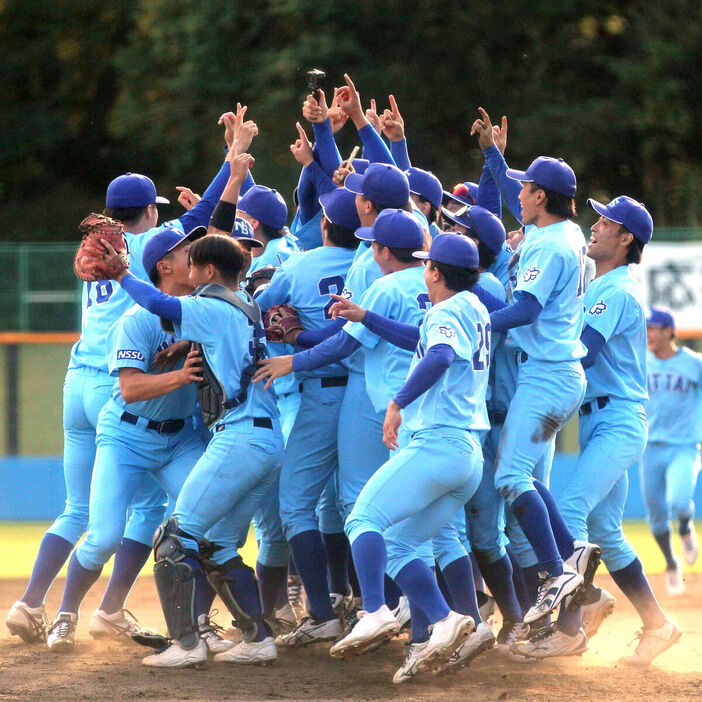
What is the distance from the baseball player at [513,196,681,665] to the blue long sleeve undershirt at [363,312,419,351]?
1.02 meters

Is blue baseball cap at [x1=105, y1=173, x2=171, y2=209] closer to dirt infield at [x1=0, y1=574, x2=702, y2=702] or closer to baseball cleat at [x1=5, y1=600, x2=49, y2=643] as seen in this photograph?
baseball cleat at [x1=5, y1=600, x2=49, y2=643]

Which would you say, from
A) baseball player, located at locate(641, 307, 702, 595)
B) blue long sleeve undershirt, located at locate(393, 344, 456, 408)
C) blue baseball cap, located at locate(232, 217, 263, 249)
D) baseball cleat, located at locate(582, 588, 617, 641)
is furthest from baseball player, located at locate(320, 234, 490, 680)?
baseball player, located at locate(641, 307, 702, 595)

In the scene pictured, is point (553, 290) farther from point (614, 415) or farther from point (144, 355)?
point (144, 355)

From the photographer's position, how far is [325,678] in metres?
5.66

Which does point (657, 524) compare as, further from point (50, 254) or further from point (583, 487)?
point (50, 254)

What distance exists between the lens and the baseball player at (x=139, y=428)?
5.80m

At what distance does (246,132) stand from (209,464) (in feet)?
6.04

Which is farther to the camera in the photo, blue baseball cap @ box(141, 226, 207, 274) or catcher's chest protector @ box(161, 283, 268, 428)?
blue baseball cap @ box(141, 226, 207, 274)

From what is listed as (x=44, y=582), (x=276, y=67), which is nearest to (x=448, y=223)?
(x=44, y=582)

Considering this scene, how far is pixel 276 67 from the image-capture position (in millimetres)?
20266

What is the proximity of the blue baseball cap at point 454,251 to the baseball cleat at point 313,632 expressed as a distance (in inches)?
76.1

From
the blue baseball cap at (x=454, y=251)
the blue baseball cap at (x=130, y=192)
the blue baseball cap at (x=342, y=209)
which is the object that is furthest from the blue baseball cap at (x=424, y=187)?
the blue baseball cap at (x=454, y=251)

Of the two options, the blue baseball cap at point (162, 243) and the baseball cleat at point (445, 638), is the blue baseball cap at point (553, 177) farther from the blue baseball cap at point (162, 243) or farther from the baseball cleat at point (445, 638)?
the baseball cleat at point (445, 638)

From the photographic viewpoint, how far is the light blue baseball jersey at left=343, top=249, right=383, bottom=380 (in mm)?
5973
